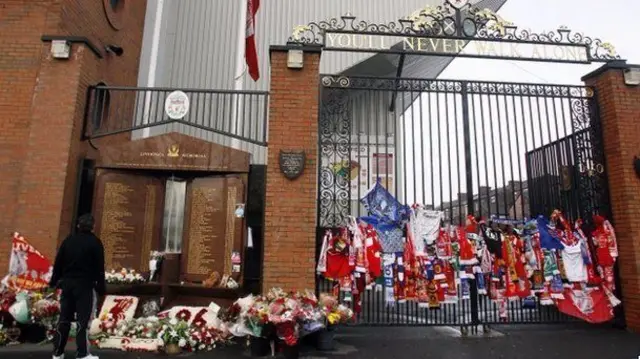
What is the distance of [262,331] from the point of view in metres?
5.04

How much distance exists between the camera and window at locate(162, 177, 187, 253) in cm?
698

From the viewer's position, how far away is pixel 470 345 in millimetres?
5785

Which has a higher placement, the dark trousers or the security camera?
the security camera

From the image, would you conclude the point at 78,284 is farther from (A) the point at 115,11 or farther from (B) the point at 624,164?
(B) the point at 624,164

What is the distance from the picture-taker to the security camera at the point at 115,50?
8415mm

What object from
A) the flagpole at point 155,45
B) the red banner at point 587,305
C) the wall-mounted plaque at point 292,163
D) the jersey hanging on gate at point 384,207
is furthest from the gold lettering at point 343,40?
the flagpole at point 155,45

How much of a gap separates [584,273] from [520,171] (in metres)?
1.85

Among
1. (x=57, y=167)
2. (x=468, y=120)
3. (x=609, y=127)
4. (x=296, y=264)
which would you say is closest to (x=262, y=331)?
(x=296, y=264)

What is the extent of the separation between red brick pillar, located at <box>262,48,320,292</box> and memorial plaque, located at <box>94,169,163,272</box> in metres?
2.08

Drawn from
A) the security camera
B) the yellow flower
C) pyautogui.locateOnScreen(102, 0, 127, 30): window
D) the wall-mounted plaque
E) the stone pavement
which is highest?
pyautogui.locateOnScreen(102, 0, 127, 30): window

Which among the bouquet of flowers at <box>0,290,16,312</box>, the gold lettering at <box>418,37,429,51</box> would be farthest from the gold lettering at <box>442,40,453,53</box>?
the bouquet of flowers at <box>0,290,16,312</box>

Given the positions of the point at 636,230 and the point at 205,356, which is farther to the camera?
the point at 636,230

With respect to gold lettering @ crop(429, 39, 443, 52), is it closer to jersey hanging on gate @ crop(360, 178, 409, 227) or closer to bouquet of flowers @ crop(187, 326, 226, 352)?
jersey hanging on gate @ crop(360, 178, 409, 227)

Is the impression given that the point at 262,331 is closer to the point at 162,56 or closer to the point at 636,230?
the point at 636,230
